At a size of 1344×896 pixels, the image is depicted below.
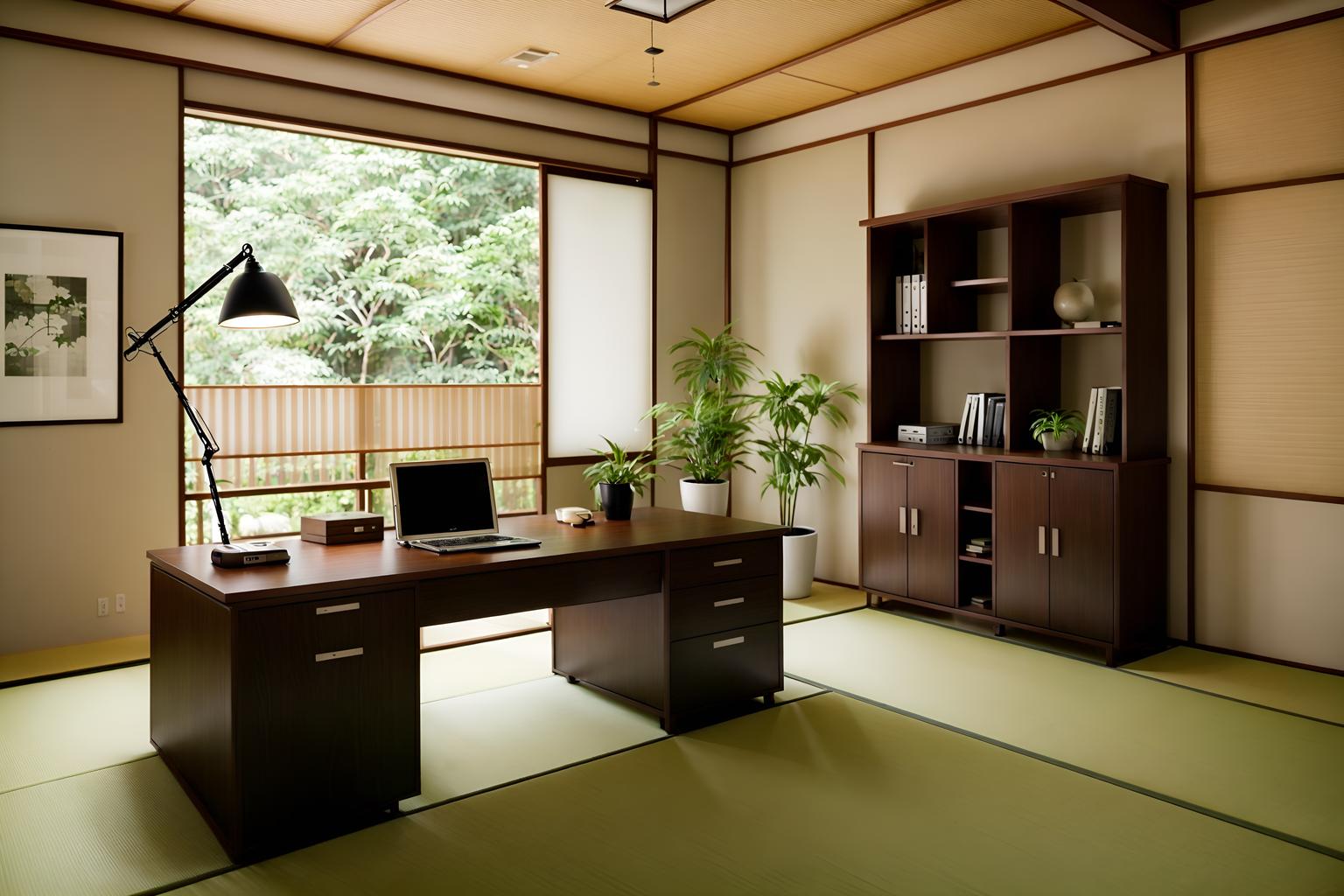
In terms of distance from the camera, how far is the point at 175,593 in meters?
3.11

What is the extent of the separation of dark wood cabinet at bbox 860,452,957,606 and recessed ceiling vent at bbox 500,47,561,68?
2.81 m

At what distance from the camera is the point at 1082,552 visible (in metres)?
4.47

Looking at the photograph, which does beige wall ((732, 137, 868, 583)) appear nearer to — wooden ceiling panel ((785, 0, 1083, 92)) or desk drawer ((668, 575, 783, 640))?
wooden ceiling panel ((785, 0, 1083, 92))

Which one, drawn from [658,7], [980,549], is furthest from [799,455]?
[658,7]

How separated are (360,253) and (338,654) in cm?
814

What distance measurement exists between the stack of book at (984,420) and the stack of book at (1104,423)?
533mm

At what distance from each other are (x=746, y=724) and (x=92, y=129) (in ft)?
13.1

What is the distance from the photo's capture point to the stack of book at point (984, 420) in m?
5.16

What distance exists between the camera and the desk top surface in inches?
110

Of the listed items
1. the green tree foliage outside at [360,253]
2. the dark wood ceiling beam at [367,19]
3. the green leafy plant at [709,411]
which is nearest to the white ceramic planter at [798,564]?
the green leafy plant at [709,411]

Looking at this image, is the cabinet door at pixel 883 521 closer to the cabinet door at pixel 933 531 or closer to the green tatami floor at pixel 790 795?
the cabinet door at pixel 933 531

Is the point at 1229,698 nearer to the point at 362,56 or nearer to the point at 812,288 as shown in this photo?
the point at 812,288

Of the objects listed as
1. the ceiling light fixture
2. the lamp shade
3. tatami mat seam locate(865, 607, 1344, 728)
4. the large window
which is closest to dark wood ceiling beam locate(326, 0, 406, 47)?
the ceiling light fixture

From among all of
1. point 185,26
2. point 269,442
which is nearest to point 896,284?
point 269,442
